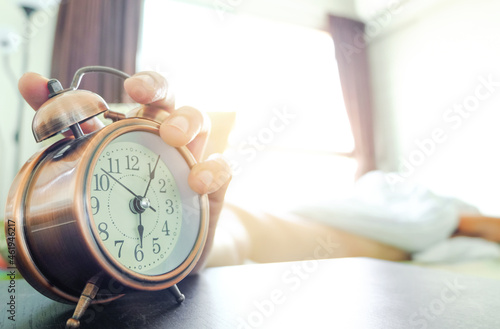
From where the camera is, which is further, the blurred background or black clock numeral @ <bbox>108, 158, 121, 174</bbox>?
the blurred background

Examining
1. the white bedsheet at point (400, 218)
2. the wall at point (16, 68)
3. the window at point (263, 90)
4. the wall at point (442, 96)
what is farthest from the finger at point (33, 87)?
the wall at point (442, 96)

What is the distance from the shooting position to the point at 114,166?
0.38 m

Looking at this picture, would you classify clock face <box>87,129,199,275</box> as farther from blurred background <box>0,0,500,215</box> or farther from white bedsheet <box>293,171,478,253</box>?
blurred background <box>0,0,500,215</box>

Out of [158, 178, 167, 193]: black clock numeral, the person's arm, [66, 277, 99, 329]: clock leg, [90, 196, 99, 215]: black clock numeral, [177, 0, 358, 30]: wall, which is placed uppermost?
[177, 0, 358, 30]: wall

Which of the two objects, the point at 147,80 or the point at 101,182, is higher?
the point at 147,80

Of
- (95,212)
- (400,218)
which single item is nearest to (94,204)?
(95,212)

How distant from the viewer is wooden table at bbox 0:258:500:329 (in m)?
0.33

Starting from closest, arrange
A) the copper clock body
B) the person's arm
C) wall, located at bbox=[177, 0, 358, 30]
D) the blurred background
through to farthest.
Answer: the copper clock body, the person's arm, the blurred background, wall, located at bbox=[177, 0, 358, 30]

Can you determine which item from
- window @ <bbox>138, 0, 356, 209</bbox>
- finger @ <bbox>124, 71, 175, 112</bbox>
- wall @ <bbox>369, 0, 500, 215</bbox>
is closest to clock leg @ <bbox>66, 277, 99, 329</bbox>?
finger @ <bbox>124, 71, 175, 112</bbox>

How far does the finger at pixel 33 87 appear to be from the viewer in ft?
1.35

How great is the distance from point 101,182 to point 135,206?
0.14 ft

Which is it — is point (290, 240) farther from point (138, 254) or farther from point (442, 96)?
point (442, 96)

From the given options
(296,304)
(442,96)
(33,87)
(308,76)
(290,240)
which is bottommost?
(290,240)

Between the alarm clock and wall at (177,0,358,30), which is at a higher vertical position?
wall at (177,0,358,30)
